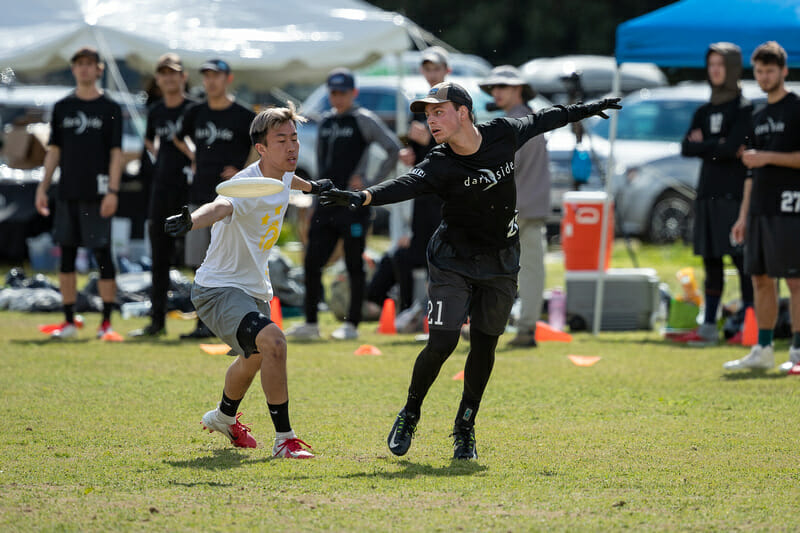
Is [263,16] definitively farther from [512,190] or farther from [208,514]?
[208,514]

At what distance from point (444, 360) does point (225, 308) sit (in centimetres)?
115

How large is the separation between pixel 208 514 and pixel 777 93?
6.18 meters

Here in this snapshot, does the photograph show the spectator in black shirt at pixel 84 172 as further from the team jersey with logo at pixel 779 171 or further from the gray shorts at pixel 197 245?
the team jersey with logo at pixel 779 171

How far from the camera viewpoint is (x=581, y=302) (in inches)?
473

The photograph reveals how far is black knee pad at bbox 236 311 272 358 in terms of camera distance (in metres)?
5.85

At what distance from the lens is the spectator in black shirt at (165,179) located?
436 inches

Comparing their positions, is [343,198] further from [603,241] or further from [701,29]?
[701,29]

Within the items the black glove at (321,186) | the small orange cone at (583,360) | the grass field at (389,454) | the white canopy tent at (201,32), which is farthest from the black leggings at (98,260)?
the black glove at (321,186)

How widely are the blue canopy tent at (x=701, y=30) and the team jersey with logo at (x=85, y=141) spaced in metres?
4.70

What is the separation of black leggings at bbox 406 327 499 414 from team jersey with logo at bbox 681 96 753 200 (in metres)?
5.09

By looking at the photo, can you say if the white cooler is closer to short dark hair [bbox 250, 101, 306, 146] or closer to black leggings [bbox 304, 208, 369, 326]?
black leggings [bbox 304, 208, 369, 326]

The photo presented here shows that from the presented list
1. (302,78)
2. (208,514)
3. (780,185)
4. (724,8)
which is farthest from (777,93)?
(302,78)

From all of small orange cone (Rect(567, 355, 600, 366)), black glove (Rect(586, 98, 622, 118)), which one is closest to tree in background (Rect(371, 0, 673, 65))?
small orange cone (Rect(567, 355, 600, 366))

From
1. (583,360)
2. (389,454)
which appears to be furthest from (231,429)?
(583,360)
